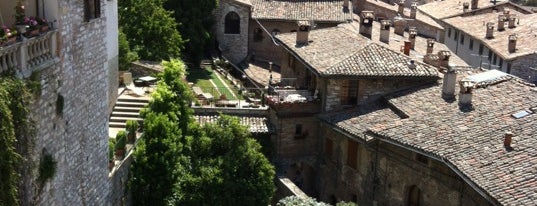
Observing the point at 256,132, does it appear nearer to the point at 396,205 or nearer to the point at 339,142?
the point at 339,142

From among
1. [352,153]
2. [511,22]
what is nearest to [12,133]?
[352,153]

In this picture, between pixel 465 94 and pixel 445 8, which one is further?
pixel 445 8

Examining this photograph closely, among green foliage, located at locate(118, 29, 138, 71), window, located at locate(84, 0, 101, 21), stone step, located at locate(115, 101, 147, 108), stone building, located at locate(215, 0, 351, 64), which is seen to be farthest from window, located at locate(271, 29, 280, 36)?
window, located at locate(84, 0, 101, 21)

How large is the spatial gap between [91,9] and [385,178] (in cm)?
1507

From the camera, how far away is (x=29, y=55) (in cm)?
1670

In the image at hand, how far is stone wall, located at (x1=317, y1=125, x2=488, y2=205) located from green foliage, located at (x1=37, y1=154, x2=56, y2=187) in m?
14.2

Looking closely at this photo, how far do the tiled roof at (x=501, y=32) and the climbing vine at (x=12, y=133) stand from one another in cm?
4138

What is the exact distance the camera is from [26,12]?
18297mm

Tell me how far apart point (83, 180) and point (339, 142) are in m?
16.2

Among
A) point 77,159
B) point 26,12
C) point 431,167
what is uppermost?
point 26,12

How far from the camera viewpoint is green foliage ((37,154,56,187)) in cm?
1759

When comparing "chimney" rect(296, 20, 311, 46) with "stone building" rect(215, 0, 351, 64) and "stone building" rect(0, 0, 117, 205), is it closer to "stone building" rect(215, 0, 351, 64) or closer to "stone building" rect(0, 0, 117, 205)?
"stone building" rect(215, 0, 351, 64)

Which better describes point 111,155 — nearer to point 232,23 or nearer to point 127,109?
point 127,109

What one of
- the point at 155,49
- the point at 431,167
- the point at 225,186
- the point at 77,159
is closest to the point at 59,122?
the point at 77,159
